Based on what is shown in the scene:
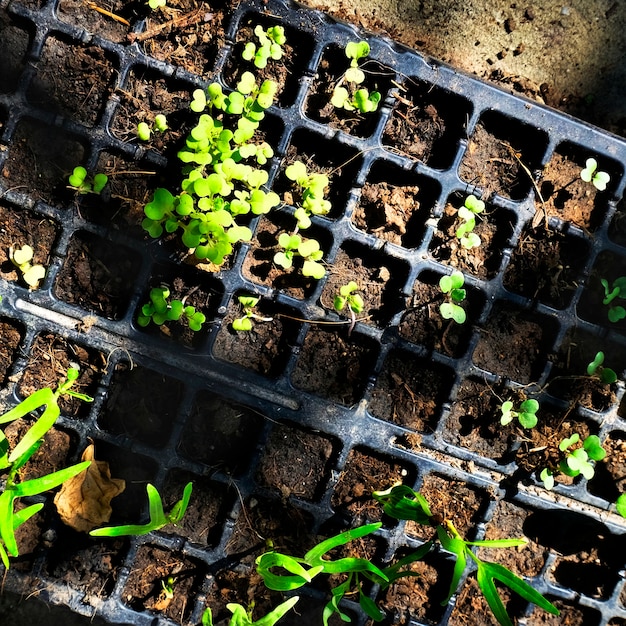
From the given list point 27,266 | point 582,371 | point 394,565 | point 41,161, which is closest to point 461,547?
point 394,565

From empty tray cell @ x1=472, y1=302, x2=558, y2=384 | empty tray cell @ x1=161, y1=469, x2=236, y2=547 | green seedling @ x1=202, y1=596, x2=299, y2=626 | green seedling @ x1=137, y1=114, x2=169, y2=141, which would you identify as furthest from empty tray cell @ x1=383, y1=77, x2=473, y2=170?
green seedling @ x1=202, y1=596, x2=299, y2=626

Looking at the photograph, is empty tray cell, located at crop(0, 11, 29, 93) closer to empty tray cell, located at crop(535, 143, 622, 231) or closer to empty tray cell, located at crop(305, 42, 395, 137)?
empty tray cell, located at crop(305, 42, 395, 137)

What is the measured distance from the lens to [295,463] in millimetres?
1379

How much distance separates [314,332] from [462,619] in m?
0.74

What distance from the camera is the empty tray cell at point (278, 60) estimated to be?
1338 mm

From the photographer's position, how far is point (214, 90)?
128cm

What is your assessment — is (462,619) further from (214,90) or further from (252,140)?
(214,90)

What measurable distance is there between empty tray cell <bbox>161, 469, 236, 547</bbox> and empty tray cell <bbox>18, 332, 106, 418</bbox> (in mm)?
251

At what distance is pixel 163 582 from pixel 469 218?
1.03 m

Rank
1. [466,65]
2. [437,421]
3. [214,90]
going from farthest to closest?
[466,65]
[437,421]
[214,90]

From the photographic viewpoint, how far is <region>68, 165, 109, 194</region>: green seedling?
1287 mm

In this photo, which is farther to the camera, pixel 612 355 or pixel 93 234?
pixel 612 355

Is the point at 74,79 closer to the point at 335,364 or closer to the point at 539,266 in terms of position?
the point at 335,364

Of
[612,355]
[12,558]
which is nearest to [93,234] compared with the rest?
[12,558]
